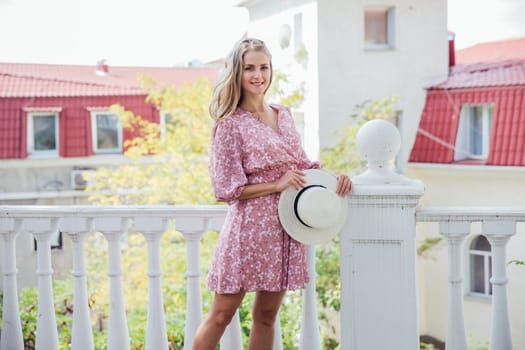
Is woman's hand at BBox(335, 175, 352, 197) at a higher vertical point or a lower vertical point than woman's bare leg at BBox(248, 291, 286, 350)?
higher

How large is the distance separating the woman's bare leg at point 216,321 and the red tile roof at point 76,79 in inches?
498

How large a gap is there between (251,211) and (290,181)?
169 millimetres

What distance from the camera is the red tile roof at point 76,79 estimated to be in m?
15.3

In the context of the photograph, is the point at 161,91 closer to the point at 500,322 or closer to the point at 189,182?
the point at 189,182

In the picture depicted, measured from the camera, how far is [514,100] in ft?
44.3

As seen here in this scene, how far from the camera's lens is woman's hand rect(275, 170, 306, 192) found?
2611 millimetres

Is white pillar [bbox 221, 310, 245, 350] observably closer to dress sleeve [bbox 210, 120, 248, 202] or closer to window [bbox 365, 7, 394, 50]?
dress sleeve [bbox 210, 120, 248, 202]

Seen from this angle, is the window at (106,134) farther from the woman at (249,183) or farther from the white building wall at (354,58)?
the woman at (249,183)

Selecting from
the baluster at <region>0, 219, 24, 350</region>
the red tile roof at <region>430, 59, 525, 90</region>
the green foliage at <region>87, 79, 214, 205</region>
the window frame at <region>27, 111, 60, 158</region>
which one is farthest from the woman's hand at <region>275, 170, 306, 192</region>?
the window frame at <region>27, 111, 60, 158</region>

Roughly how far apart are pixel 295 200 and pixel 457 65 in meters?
13.7

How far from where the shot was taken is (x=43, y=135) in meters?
16.5

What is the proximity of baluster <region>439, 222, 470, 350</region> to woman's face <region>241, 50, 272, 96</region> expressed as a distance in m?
0.83

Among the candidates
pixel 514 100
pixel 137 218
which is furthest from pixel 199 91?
pixel 137 218

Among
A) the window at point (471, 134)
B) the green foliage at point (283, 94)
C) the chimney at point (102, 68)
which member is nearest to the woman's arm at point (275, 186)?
the green foliage at point (283, 94)
